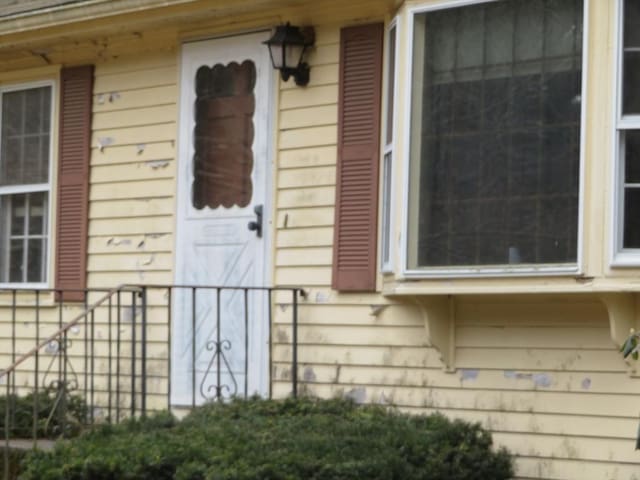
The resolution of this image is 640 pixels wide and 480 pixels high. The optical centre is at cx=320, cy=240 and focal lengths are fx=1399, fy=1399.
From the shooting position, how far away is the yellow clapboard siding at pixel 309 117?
30.8 ft

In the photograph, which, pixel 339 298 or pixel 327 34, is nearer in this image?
pixel 339 298

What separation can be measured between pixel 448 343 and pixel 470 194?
986mm

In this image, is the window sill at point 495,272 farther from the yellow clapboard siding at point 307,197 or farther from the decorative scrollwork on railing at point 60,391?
the decorative scrollwork on railing at point 60,391

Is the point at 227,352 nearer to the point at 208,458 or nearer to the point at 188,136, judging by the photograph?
the point at 188,136

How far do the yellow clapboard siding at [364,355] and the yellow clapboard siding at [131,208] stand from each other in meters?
1.51

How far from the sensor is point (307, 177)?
9461 millimetres

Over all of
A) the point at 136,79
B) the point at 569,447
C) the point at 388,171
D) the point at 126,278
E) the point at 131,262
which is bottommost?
the point at 569,447

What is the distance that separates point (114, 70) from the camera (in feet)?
35.7

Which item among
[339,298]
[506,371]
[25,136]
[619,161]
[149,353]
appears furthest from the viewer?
[25,136]

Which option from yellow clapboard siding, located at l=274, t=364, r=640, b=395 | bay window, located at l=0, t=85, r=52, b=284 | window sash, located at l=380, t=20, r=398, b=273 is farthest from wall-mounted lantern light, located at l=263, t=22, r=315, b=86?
bay window, located at l=0, t=85, r=52, b=284

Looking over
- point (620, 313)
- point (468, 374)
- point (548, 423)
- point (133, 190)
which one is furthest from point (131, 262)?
point (620, 313)

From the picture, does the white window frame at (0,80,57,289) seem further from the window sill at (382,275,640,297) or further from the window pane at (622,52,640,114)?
the window pane at (622,52,640,114)

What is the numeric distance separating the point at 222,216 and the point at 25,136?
7.90 feet

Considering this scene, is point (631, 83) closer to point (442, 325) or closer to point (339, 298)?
point (442, 325)
